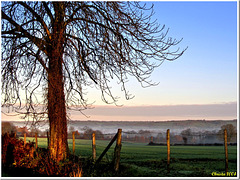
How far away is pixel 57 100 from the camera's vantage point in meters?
10.4

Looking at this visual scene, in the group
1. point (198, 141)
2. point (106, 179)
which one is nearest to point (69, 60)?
point (106, 179)

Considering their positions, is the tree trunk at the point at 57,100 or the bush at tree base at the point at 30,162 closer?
the bush at tree base at the point at 30,162

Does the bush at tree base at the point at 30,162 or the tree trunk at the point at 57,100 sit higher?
the tree trunk at the point at 57,100

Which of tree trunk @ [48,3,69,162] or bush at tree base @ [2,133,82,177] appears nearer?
bush at tree base @ [2,133,82,177]

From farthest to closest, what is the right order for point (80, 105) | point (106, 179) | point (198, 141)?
point (198, 141) → point (80, 105) → point (106, 179)

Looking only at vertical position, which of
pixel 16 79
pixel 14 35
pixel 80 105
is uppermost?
pixel 14 35

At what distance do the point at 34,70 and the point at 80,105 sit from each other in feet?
7.13

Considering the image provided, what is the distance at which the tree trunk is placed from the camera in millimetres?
10453

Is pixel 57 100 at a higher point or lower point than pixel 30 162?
higher

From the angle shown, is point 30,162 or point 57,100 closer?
point 30,162

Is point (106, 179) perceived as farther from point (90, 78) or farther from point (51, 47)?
point (51, 47)

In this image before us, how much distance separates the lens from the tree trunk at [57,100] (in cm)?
1045

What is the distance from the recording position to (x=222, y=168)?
11.6 meters

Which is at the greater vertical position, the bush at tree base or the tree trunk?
the tree trunk
